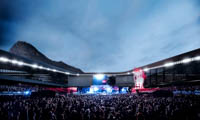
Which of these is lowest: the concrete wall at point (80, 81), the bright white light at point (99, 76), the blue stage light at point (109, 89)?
the blue stage light at point (109, 89)

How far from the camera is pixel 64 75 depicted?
57.4 meters

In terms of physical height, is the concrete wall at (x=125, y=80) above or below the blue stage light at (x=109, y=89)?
above

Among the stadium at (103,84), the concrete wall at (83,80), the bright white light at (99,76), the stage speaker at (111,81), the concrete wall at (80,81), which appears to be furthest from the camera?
the concrete wall at (80,81)

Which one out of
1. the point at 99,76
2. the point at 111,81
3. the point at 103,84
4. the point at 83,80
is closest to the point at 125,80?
the point at 111,81

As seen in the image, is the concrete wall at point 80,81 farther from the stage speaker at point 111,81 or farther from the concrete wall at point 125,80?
the concrete wall at point 125,80

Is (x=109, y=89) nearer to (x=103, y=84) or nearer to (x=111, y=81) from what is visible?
(x=103, y=84)

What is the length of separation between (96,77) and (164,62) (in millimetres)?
28921

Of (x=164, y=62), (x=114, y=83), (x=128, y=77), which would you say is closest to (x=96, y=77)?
(x=114, y=83)

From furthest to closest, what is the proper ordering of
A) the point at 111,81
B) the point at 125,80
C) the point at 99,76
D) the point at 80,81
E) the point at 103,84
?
the point at 80,81 → the point at 99,76 → the point at 111,81 → the point at 103,84 → the point at 125,80

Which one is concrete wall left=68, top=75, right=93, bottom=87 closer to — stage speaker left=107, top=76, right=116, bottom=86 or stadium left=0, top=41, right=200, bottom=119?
stadium left=0, top=41, right=200, bottom=119

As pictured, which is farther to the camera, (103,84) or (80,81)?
(80,81)

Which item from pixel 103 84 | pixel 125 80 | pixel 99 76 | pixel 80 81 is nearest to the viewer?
pixel 125 80

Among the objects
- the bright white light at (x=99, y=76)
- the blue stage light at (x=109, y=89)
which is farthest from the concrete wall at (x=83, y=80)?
the blue stage light at (x=109, y=89)

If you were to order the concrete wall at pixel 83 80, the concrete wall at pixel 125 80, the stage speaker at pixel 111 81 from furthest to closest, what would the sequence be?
the concrete wall at pixel 83 80
the stage speaker at pixel 111 81
the concrete wall at pixel 125 80
